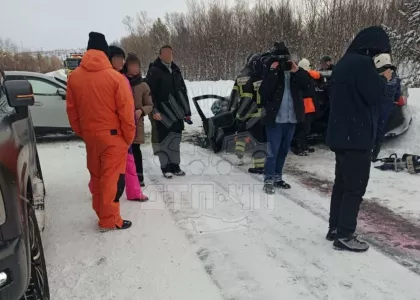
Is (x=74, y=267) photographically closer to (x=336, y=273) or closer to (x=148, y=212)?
(x=148, y=212)

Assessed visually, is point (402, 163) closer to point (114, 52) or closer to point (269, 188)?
point (269, 188)

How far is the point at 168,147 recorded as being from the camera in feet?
19.3

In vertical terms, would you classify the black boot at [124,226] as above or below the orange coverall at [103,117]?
below

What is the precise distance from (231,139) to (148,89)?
8.24 feet

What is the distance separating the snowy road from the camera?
293cm

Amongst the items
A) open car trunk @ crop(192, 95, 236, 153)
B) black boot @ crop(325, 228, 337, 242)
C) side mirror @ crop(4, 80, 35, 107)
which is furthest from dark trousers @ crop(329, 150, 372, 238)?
open car trunk @ crop(192, 95, 236, 153)

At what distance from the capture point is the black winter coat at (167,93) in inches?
217

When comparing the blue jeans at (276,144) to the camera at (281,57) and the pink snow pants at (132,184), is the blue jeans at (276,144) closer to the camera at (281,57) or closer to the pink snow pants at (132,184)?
the camera at (281,57)

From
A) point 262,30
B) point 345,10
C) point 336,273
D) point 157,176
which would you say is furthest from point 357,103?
point 262,30

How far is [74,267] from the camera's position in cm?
329

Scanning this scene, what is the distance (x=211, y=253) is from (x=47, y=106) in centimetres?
655

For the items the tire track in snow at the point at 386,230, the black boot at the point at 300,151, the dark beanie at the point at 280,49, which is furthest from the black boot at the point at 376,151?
the dark beanie at the point at 280,49

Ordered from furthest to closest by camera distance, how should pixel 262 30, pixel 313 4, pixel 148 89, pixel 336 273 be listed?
pixel 262 30, pixel 313 4, pixel 148 89, pixel 336 273

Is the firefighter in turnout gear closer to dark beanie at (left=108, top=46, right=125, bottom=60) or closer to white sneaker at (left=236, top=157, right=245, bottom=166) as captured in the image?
white sneaker at (left=236, top=157, right=245, bottom=166)
